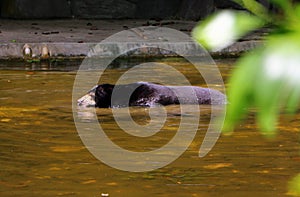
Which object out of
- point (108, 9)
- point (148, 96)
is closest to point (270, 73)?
point (148, 96)

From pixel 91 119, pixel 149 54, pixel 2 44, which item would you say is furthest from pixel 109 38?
pixel 91 119

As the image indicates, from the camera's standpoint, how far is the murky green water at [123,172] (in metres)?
4.29

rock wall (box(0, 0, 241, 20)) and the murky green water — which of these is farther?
rock wall (box(0, 0, 241, 20))

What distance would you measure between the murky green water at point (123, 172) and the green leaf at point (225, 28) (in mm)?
3664

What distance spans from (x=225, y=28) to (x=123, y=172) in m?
4.27

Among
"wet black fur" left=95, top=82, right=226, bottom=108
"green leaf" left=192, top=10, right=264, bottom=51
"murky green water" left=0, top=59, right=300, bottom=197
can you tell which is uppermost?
"green leaf" left=192, top=10, right=264, bottom=51

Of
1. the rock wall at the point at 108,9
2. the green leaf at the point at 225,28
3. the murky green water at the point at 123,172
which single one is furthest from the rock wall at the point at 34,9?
the green leaf at the point at 225,28

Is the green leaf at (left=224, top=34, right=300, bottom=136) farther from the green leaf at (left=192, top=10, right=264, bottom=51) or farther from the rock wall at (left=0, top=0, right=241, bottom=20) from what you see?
the rock wall at (left=0, top=0, right=241, bottom=20)

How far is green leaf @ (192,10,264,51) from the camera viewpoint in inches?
19.6

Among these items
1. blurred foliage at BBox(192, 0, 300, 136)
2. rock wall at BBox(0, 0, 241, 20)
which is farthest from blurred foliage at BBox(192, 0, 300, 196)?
rock wall at BBox(0, 0, 241, 20)

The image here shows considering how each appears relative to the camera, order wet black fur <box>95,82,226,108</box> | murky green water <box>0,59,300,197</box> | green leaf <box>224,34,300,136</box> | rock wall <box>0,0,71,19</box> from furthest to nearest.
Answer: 1. rock wall <box>0,0,71,19</box>
2. wet black fur <box>95,82,226,108</box>
3. murky green water <box>0,59,300,197</box>
4. green leaf <box>224,34,300,136</box>

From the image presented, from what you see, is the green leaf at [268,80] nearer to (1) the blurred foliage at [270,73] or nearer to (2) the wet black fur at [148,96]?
(1) the blurred foliage at [270,73]

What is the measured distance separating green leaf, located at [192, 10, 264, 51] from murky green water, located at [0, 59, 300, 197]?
3664 millimetres

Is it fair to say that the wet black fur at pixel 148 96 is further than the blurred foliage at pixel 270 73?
Yes
